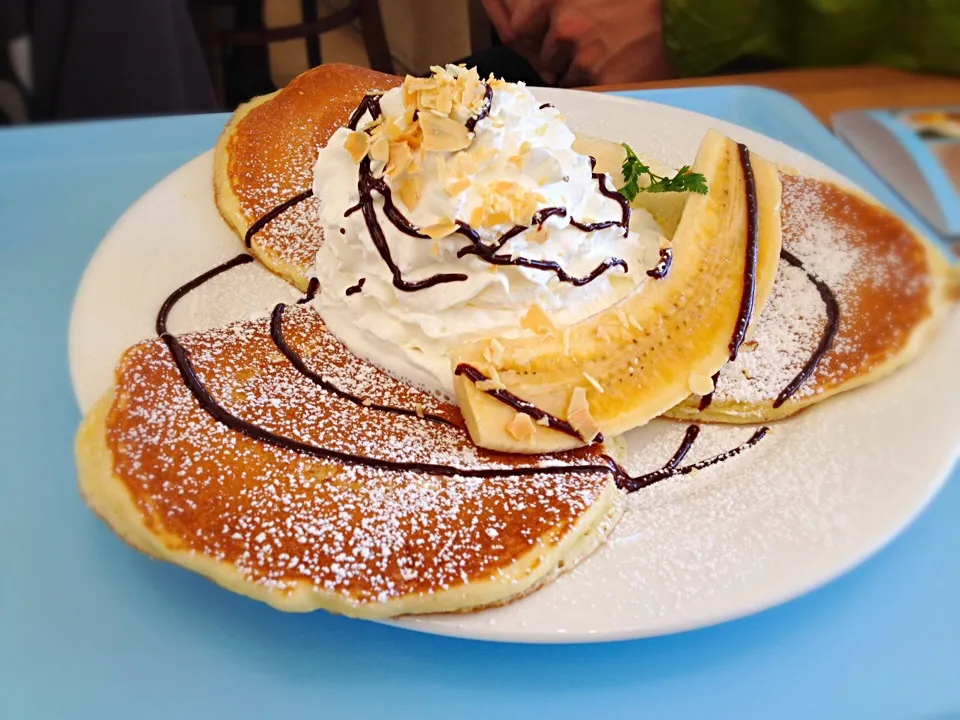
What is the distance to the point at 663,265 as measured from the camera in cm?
126

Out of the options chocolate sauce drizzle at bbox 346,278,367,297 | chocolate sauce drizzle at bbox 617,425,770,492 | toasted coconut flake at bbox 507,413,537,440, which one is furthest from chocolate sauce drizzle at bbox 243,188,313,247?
chocolate sauce drizzle at bbox 617,425,770,492

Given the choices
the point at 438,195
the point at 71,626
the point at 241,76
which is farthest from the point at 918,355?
the point at 241,76

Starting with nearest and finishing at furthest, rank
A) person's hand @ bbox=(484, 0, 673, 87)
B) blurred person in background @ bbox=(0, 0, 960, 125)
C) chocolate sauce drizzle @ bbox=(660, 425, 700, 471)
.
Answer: chocolate sauce drizzle @ bbox=(660, 425, 700, 471)
blurred person in background @ bbox=(0, 0, 960, 125)
person's hand @ bbox=(484, 0, 673, 87)

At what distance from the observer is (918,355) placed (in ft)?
3.89

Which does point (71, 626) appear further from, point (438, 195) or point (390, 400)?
point (438, 195)

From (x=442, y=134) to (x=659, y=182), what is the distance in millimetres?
455

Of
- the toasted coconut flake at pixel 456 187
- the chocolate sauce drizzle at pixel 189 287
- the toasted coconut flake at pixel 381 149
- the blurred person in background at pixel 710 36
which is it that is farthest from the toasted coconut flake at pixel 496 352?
the blurred person in background at pixel 710 36

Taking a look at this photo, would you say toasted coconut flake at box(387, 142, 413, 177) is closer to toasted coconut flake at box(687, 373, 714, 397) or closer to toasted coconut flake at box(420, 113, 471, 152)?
toasted coconut flake at box(420, 113, 471, 152)

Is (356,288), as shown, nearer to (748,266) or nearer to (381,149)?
(381,149)

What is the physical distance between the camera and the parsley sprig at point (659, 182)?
1360 mm

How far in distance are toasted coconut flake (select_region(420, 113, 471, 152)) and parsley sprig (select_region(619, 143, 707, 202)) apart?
333 millimetres

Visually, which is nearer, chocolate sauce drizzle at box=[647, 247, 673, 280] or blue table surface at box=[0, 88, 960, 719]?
blue table surface at box=[0, 88, 960, 719]

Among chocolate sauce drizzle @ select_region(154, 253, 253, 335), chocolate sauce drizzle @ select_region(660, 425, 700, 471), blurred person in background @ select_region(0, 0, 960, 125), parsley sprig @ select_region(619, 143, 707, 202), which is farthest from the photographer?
blurred person in background @ select_region(0, 0, 960, 125)

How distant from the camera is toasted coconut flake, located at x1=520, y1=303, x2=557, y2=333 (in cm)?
117
